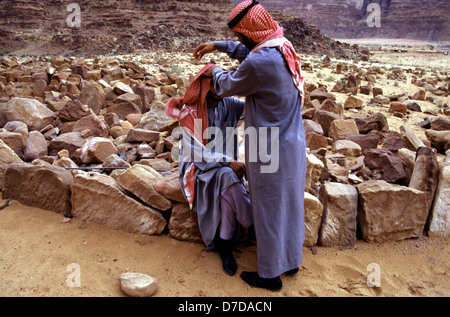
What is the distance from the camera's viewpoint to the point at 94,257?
2.60 m

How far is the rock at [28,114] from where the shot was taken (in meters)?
5.01

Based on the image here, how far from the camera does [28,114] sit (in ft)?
16.6

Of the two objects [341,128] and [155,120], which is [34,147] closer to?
[155,120]

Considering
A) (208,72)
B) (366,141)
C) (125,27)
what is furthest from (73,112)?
(125,27)

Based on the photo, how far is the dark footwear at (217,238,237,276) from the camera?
2484 millimetres

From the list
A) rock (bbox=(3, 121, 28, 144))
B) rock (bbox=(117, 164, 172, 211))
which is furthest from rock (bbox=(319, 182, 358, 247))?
rock (bbox=(3, 121, 28, 144))

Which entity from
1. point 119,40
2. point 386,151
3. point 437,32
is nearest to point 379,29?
point 437,32

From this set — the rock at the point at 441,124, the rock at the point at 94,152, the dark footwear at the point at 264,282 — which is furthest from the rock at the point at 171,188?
the rock at the point at 441,124

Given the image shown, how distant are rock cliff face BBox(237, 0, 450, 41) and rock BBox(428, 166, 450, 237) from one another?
78692 millimetres

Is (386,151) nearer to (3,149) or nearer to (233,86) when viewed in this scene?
(233,86)

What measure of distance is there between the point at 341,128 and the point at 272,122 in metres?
3.23

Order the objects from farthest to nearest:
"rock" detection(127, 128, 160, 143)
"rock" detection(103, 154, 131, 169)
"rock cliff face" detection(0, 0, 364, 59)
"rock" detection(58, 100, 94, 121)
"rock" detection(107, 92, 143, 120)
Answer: "rock cliff face" detection(0, 0, 364, 59), "rock" detection(107, 92, 143, 120), "rock" detection(58, 100, 94, 121), "rock" detection(127, 128, 160, 143), "rock" detection(103, 154, 131, 169)

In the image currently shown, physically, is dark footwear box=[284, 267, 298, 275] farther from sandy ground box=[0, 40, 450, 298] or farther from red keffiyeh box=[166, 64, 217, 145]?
red keffiyeh box=[166, 64, 217, 145]
